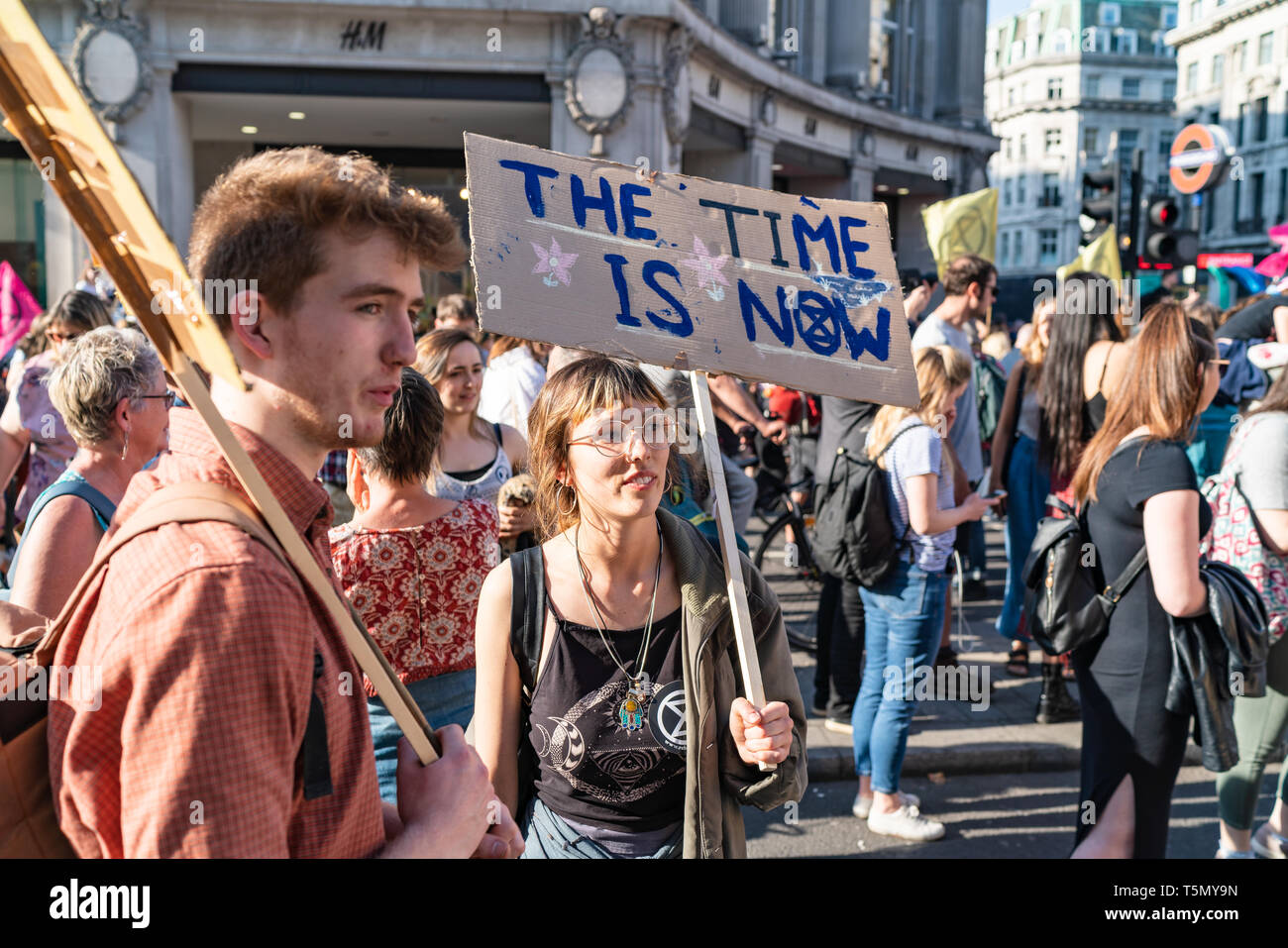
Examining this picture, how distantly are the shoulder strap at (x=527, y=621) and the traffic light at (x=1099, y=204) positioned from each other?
9.79m

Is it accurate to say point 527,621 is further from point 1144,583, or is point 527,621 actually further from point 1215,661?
point 1215,661

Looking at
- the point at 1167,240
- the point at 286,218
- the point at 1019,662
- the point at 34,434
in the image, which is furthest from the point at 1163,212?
the point at 286,218

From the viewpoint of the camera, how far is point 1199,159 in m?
11.4

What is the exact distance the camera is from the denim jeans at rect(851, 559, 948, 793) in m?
4.30

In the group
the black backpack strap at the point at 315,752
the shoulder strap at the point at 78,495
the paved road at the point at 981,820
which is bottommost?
the paved road at the point at 981,820

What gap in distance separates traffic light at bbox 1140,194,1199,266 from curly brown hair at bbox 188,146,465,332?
10.8 metres

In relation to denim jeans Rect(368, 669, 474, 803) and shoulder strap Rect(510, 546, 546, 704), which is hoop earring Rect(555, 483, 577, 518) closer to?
shoulder strap Rect(510, 546, 546, 704)

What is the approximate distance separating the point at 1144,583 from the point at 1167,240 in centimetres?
876

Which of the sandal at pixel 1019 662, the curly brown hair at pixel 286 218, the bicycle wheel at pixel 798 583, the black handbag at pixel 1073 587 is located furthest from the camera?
the bicycle wheel at pixel 798 583

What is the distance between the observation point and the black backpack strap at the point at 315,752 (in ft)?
4.17

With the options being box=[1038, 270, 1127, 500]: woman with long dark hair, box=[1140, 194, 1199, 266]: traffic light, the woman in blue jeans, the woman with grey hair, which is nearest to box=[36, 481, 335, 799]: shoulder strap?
the woman with grey hair

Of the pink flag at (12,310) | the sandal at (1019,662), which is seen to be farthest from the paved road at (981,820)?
the pink flag at (12,310)

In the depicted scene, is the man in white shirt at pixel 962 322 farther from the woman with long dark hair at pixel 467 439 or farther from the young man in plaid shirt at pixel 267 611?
the young man in plaid shirt at pixel 267 611
